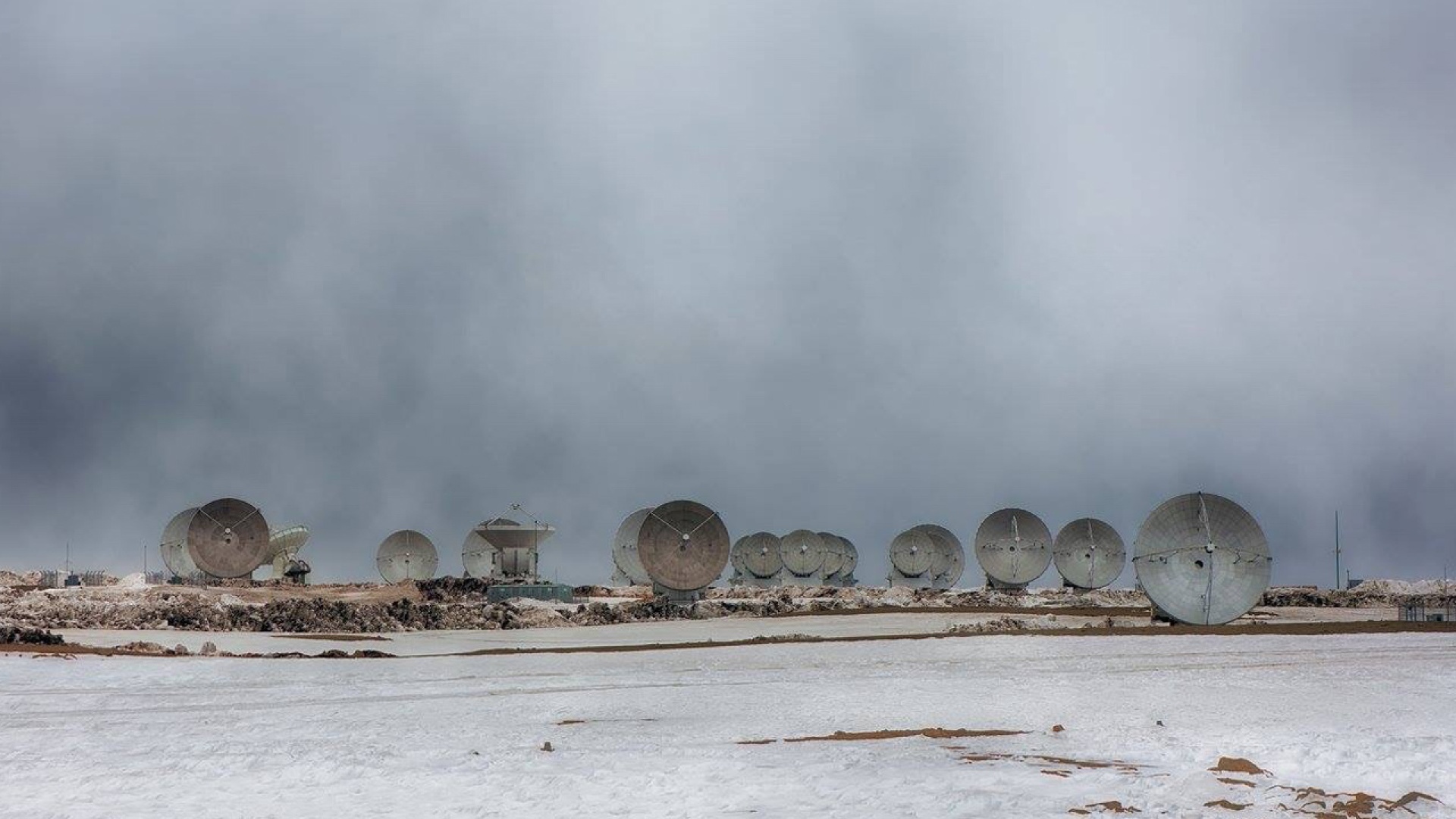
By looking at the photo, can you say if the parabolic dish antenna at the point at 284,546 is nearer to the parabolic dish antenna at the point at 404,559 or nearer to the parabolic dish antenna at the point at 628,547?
the parabolic dish antenna at the point at 404,559

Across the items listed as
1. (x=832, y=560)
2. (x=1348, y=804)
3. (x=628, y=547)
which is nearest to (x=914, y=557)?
(x=832, y=560)

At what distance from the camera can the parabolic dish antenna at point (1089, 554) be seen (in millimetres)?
80812

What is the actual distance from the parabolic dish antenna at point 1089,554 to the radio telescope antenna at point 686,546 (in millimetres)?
25638

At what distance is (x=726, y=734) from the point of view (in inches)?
800

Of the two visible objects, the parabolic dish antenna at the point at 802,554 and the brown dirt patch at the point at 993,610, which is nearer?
the brown dirt patch at the point at 993,610

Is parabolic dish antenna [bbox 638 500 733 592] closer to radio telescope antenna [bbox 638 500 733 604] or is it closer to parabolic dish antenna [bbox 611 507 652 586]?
radio telescope antenna [bbox 638 500 733 604]

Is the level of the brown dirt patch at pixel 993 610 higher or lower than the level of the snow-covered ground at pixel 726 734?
lower

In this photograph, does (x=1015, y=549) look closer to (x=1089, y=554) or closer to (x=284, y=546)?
(x=1089, y=554)

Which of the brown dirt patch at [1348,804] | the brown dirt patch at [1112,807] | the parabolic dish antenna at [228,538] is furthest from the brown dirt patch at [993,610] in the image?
the brown dirt patch at [1112,807]

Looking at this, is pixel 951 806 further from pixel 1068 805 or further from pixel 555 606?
pixel 555 606

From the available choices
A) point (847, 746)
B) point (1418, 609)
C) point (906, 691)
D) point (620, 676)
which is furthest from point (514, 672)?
point (1418, 609)

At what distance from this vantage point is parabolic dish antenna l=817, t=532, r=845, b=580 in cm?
9769

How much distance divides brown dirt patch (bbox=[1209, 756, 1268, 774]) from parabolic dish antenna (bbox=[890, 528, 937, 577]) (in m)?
75.3

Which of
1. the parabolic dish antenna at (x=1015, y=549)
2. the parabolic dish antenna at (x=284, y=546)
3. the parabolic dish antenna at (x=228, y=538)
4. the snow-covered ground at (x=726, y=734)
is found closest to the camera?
the snow-covered ground at (x=726, y=734)
